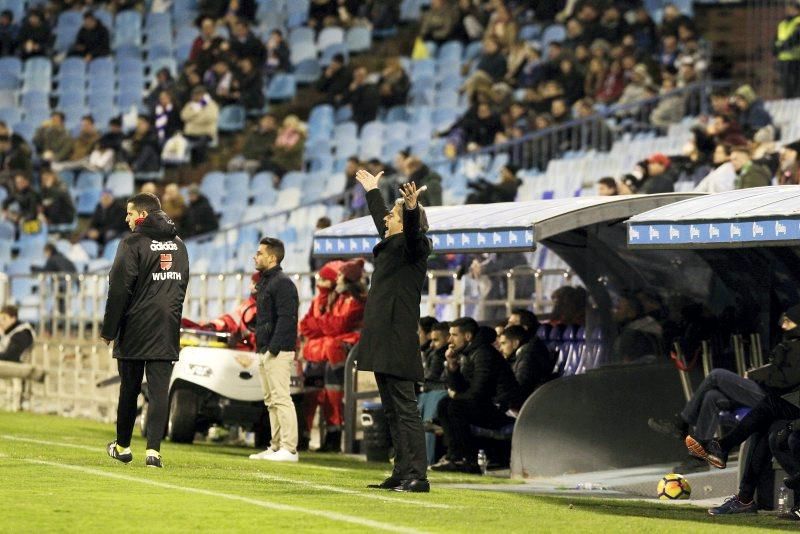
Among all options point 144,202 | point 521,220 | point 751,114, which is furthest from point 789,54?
point 144,202

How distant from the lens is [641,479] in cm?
1461

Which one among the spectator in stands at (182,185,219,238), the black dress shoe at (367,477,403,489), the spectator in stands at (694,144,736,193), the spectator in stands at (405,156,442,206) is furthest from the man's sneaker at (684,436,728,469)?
the spectator in stands at (182,185,219,238)

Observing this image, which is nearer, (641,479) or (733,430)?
(733,430)

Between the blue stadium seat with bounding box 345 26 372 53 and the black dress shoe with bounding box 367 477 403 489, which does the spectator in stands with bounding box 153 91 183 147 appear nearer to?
the blue stadium seat with bounding box 345 26 372 53

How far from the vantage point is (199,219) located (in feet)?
92.9

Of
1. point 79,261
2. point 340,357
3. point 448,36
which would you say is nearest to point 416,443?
point 340,357

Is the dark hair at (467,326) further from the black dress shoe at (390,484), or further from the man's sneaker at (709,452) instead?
the black dress shoe at (390,484)

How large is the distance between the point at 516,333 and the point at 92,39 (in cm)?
2052

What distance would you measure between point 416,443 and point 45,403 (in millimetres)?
12333

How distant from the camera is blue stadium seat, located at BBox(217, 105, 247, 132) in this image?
32531 mm

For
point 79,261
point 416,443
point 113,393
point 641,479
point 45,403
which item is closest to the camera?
point 416,443

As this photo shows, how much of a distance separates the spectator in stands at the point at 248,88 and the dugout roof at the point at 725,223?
19928 mm

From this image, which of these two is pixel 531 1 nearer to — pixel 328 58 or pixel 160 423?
pixel 328 58

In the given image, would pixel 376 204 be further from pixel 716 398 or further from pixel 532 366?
pixel 532 366
